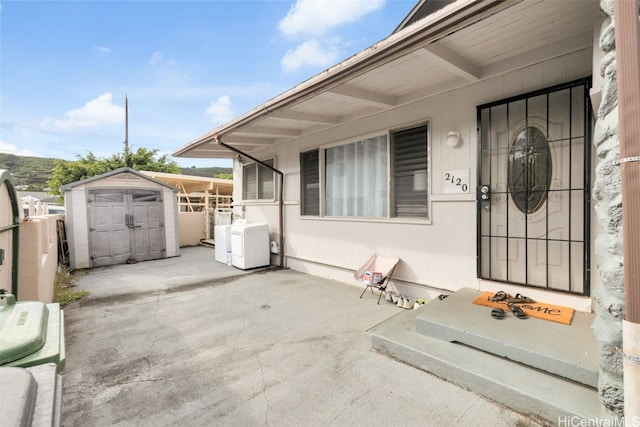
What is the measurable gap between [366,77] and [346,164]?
175 centimetres

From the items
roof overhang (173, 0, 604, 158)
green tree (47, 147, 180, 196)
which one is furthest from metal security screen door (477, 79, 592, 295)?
green tree (47, 147, 180, 196)

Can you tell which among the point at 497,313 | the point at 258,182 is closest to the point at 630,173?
the point at 497,313

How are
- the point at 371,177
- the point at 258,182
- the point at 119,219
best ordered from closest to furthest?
the point at 371,177 → the point at 258,182 → the point at 119,219

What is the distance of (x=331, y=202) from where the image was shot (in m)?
5.11

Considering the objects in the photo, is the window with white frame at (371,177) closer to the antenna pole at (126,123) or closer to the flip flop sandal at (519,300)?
the flip flop sandal at (519,300)

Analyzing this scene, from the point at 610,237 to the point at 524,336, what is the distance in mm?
1164

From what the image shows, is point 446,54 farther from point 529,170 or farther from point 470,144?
point 529,170

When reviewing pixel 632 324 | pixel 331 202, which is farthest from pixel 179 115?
pixel 632 324

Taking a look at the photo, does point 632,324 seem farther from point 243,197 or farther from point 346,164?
point 243,197

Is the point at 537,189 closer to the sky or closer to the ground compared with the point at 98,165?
closer to the ground

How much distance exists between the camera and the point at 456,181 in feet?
11.0

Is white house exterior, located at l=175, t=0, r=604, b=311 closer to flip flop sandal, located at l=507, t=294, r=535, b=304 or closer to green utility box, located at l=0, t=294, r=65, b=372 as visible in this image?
flip flop sandal, located at l=507, t=294, r=535, b=304

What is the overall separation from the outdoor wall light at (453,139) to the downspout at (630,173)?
2.09 m

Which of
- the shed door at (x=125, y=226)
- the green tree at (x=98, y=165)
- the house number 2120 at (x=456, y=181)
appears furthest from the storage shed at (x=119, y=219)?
the green tree at (x=98, y=165)
